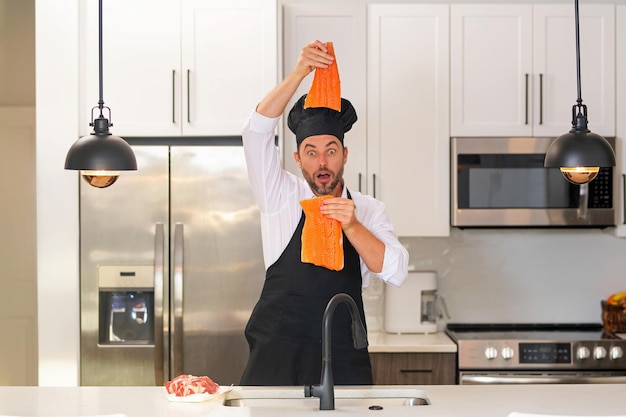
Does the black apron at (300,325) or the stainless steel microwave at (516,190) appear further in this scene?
the stainless steel microwave at (516,190)

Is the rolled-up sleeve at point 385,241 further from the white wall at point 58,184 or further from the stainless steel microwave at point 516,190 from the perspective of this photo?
the white wall at point 58,184

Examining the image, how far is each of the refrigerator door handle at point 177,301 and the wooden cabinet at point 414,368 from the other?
0.92 m

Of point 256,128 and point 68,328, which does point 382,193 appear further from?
point 68,328

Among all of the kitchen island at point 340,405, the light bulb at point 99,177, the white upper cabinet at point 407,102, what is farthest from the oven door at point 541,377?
the light bulb at point 99,177

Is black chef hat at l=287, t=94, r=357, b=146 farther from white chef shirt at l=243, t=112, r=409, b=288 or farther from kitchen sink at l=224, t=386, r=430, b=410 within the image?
kitchen sink at l=224, t=386, r=430, b=410

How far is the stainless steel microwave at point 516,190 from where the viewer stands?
14.1 ft

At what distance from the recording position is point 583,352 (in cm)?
410

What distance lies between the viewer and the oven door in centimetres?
405

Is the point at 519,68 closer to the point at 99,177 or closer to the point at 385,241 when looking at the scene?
the point at 385,241

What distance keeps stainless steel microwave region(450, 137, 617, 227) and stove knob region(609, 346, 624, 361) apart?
619 mm

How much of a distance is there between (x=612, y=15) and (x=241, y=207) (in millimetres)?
2106

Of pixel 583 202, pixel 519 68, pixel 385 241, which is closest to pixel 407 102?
pixel 519 68

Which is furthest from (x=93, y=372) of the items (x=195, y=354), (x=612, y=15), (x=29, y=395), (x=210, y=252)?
(x=612, y=15)

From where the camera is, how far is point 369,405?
2660mm
